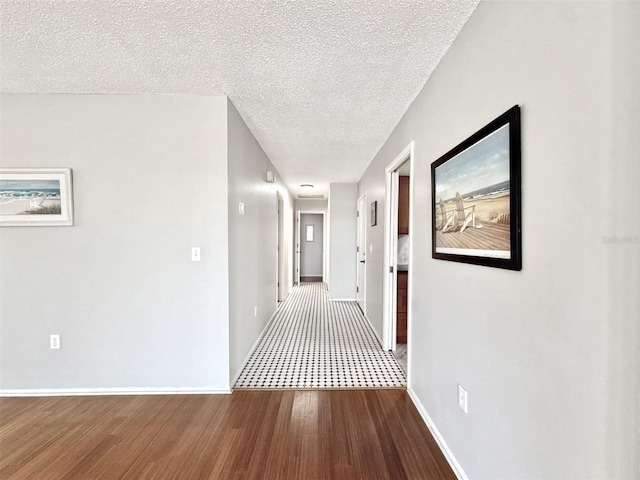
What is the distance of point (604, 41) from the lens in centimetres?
77

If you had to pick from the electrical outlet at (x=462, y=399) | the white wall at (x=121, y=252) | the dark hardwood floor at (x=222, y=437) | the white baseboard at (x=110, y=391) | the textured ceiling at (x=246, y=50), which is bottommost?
the dark hardwood floor at (x=222, y=437)

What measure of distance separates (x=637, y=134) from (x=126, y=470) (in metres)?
2.55

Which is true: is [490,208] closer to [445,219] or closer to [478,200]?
[478,200]

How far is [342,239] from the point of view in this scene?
5.87 meters

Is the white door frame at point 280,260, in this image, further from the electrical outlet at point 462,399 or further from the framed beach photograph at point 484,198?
the electrical outlet at point 462,399

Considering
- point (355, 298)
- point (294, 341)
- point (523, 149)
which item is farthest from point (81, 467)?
point (355, 298)

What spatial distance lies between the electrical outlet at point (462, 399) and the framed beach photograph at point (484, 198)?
2.25 feet

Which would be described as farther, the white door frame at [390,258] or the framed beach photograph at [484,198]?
the white door frame at [390,258]

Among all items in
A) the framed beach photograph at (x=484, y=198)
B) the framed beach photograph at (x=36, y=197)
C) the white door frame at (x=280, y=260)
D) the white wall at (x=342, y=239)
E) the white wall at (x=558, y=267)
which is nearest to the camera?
the white wall at (x=558, y=267)

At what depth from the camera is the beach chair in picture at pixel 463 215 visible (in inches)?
54.5

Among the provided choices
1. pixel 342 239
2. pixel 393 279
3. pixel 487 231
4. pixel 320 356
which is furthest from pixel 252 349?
pixel 342 239

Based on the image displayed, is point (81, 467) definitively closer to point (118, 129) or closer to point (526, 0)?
point (118, 129)

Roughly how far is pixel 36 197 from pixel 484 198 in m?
3.12

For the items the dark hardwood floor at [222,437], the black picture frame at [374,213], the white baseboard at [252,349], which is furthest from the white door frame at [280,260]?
the dark hardwood floor at [222,437]
